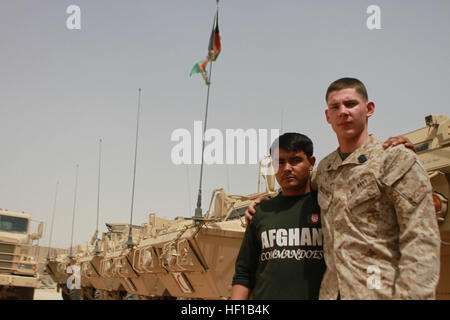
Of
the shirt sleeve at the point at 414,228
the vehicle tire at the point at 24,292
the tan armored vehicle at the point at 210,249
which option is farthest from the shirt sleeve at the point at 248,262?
the vehicle tire at the point at 24,292

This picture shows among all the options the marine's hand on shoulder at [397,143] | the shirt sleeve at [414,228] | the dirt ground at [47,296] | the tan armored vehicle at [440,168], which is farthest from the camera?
the dirt ground at [47,296]

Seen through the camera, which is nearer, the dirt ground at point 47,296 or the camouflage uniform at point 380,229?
the camouflage uniform at point 380,229

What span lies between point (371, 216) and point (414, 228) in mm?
226

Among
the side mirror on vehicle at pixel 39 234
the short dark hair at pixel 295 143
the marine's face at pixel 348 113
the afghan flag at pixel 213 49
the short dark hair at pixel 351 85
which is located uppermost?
the afghan flag at pixel 213 49

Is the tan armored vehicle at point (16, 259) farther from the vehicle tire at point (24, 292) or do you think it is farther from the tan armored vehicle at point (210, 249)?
the tan armored vehicle at point (210, 249)

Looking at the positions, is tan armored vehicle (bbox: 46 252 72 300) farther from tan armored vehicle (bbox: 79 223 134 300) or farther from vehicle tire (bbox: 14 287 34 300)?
vehicle tire (bbox: 14 287 34 300)

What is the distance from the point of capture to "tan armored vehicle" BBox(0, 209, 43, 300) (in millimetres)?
13078

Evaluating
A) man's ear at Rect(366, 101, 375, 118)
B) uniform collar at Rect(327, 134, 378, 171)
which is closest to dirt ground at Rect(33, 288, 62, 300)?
uniform collar at Rect(327, 134, 378, 171)

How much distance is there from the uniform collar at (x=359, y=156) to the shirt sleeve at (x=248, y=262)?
61cm

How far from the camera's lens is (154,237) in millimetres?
11492

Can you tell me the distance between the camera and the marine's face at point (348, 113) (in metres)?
2.36

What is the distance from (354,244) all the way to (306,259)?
0.35 metres

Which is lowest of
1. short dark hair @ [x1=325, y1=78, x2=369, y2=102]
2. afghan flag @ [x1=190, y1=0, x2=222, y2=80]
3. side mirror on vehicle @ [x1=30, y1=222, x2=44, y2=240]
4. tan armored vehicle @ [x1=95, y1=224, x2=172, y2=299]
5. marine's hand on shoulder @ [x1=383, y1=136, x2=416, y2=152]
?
tan armored vehicle @ [x1=95, y1=224, x2=172, y2=299]

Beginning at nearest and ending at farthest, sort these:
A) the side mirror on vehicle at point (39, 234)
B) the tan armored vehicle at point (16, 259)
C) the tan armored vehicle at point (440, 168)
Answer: the tan armored vehicle at point (440, 168)
the tan armored vehicle at point (16, 259)
the side mirror on vehicle at point (39, 234)
